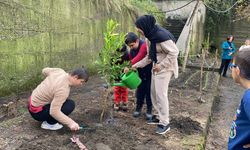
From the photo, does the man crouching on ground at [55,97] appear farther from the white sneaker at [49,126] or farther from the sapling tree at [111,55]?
the sapling tree at [111,55]

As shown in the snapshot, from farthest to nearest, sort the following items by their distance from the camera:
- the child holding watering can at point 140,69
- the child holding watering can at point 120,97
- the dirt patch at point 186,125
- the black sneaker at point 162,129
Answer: the child holding watering can at point 120,97, the child holding watering can at point 140,69, the dirt patch at point 186,125, the black sneaker at point 162,129

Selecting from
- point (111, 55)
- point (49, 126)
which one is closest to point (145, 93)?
point (111, 55)

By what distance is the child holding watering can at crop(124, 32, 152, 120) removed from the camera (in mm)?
4844

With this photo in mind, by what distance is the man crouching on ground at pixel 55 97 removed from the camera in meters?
3.70

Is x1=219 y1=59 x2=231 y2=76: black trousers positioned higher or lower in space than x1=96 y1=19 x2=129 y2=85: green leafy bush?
lower

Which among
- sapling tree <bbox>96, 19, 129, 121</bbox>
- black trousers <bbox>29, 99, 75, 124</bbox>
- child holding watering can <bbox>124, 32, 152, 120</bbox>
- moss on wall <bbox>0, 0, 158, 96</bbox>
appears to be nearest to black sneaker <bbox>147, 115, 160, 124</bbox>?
child holding watering can <bbox>124, 32, 152, 120</bbox>

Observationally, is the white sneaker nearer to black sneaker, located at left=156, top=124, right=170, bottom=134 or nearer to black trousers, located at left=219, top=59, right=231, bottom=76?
black sneaker, located at left=156, top=124, right=170, bottom=134

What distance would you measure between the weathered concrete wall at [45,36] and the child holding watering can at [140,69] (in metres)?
2.16

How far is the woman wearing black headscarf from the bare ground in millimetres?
324

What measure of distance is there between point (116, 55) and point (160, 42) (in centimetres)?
68

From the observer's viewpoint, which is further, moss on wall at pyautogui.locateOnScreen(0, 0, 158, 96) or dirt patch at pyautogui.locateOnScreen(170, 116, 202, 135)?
moss on wall at pyautogui.locateOnScreen(0, 0, 158, 96)

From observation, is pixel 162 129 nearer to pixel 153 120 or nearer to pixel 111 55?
pixel 153 120

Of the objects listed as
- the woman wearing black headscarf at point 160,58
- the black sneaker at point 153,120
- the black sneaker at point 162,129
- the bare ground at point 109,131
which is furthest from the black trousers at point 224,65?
the black sneaker at point 162,129

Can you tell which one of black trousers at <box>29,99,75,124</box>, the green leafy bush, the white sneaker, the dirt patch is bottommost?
the dirt patch
